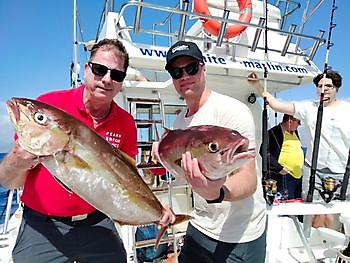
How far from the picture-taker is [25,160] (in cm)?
159

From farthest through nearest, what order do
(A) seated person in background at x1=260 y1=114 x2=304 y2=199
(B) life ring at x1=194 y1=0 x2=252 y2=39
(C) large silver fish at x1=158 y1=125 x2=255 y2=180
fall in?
(A) seated person in background at x1=260 y1=114 x2=304 y2=199 < (B) life ring at x1=194 y1=0 x2=252 y2=39 < (C) large silver fish at x1=158 y1=125 x2=255 y2=180

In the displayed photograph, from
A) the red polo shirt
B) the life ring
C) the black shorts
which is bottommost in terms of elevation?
the black shorts

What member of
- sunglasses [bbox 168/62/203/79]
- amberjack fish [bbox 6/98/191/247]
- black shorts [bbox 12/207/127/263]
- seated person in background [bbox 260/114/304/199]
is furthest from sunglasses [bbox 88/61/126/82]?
seated person in background [bbox 260/114/304/199]

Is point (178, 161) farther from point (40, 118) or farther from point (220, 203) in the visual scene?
point (40, 118)

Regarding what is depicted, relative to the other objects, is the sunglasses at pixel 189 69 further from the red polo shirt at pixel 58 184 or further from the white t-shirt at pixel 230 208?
the red polo shirt at pixel 58 184

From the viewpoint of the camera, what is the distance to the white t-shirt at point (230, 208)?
186 centimetres

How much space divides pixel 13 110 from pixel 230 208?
1365mm

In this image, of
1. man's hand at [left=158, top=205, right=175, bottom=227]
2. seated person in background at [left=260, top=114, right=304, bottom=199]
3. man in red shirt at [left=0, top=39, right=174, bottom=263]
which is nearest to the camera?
man's hand at [left=158, top=205, right=175, bottom=227]

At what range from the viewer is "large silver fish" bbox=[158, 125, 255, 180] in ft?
4.38

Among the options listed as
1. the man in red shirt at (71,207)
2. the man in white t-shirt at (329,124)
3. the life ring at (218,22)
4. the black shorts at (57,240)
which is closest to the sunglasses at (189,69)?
the man in red shirt at (71,207)

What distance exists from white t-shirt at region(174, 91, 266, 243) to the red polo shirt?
0.62m

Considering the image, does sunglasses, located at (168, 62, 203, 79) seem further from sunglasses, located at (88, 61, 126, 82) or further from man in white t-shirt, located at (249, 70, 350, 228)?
man in white t-shirt, located at (249, 70, 350, 228)

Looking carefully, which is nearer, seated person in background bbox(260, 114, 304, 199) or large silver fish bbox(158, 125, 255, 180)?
large silver fish bbox(158, 125, 255, 180)

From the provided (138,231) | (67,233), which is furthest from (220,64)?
(67,233)
